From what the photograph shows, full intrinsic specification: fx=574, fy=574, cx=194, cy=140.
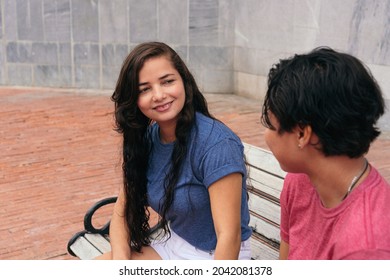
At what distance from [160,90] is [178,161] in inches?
11.4

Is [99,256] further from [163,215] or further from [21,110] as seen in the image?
[21,110]

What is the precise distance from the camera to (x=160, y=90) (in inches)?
89.3

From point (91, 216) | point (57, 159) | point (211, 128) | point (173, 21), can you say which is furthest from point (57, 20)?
point (211, 128)

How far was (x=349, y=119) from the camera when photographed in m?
1.48

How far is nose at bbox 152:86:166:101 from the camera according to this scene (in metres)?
2.25

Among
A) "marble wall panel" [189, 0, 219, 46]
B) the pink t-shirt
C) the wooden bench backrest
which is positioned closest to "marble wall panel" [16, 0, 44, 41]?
"marble wall panel" [189, 0, 219, 46]

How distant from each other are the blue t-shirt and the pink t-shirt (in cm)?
38

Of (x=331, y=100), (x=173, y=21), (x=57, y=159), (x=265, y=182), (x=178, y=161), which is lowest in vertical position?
(x=57, y=159)

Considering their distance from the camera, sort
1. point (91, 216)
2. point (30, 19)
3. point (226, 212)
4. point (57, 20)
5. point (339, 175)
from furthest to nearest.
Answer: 1. point (30, 19)
2. point (57, 20)
3. point (91, 216)
4. point (226, 212)
5. point (339, 175)

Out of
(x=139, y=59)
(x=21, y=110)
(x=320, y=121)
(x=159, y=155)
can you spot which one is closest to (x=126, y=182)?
(x=159, y=155)

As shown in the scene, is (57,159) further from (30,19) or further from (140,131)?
(30,19)

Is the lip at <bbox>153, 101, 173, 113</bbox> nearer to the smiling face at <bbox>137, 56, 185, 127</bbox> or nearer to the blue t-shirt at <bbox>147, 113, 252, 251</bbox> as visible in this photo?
the smiling face at <bbox>137, 56, 185, 127</bbox>

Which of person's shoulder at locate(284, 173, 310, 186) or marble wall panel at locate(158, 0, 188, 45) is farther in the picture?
marble wall panel at locate(158, 0, 188, 45)

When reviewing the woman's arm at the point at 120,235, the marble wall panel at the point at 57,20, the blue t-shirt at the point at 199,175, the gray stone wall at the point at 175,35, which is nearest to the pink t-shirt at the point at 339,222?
the blue t-shirt at the point at 199,175
